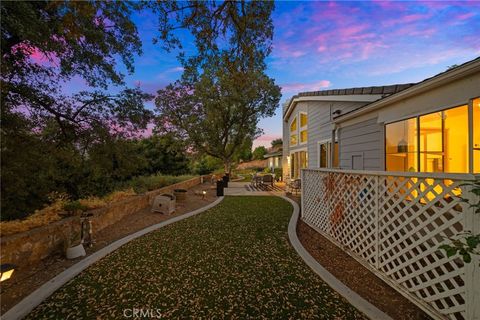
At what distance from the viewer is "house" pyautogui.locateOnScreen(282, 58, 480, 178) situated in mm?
3791

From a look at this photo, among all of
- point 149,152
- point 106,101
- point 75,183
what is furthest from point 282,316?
point 149,152

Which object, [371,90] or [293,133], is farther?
[293,133]

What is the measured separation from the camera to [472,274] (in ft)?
7.10

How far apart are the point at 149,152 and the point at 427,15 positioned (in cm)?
2194

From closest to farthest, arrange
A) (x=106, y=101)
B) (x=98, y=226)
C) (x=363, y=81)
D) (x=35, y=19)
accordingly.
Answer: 1. (x=35, y=19)
2. (x=98, y=226)
3. (x=106, y=101)
4. (x=363, y=81)

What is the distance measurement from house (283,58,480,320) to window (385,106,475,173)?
0.02m

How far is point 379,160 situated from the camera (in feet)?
20.9

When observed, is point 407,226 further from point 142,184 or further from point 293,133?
point 293,133

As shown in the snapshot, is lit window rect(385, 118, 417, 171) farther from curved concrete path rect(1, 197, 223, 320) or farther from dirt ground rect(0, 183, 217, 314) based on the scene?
dirt ground rect(0, 183, 217, 314)

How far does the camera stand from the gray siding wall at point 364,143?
21.0ft

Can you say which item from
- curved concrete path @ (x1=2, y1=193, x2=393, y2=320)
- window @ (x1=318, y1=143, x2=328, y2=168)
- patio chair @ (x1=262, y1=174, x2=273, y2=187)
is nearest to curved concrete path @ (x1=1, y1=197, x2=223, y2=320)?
curved concrete path @ (x1=2, y1=193, x2=393, y2=320)

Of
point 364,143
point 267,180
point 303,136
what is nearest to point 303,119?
point 303,136

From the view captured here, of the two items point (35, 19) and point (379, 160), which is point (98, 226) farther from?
point (379, 160)

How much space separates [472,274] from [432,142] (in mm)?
3717
